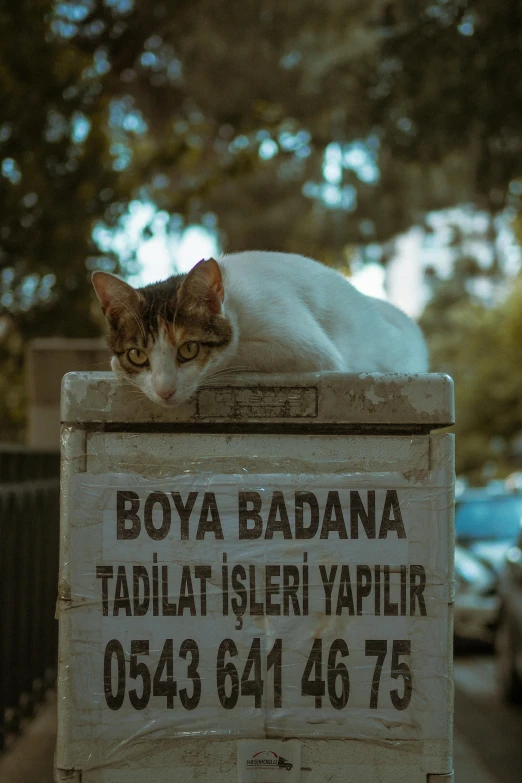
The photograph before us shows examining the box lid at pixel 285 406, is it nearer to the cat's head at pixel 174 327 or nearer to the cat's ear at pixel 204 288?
the cat's head at pixel 174 327

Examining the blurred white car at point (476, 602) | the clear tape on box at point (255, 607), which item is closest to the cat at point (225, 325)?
the clear tape on box at point (255, 607)

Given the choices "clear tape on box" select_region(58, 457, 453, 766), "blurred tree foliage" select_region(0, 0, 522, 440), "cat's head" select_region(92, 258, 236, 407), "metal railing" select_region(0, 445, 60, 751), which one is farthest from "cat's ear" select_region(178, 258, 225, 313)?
"blurred tree foliage" select_region(0, 0, 522, 440)

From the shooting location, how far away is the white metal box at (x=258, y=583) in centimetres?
227

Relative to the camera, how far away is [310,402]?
233cm

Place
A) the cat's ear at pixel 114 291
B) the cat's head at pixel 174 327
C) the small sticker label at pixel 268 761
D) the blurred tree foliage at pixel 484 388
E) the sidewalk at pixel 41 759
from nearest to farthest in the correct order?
the small sticker label at pixel 268 761 < the cat's head at pixel 174 327 < the cat's ear at pixel 114 291 < the sidewalk at pixel 41 759 < the blurred tree foliage at pixel 484 388

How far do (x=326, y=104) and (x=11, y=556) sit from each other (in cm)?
924

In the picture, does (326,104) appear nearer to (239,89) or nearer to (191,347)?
(239,89)

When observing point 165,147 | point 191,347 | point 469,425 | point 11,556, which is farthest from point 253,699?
point 469,425

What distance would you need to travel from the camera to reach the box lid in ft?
7.63

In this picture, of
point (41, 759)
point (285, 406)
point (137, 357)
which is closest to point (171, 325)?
point (137, 357)

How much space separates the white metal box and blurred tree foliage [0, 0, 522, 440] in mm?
5088

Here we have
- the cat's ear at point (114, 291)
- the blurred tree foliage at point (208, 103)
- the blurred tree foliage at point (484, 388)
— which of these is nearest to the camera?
the cat's ear at point (114, 291)

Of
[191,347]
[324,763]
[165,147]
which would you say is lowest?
[324,763]

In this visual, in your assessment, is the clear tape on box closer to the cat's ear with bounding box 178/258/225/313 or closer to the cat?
the cat
